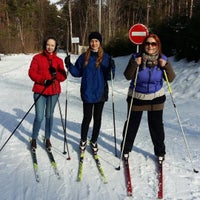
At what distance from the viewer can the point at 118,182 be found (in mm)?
4652

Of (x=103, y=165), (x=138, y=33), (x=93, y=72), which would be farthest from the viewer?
(x=138, y=33)

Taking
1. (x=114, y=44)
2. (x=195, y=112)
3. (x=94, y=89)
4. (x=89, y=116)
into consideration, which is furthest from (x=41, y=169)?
(x=114, y=44)

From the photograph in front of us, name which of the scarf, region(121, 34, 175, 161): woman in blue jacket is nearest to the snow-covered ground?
region(121, 34, 175, 161): woman in blue jacket

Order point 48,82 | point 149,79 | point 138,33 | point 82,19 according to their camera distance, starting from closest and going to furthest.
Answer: point 149,79 < point 48,82 < point 138,33 < point 82,19

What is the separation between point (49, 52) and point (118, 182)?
2.49 meters

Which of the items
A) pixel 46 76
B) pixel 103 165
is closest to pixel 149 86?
pixel 103 165

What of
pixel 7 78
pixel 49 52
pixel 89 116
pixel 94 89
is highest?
pixel 49 52

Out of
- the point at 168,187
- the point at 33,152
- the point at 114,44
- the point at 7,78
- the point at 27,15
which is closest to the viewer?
the point at 168,187

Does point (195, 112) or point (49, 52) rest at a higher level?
point (49, 52)

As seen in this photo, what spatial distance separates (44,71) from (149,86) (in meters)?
1.88

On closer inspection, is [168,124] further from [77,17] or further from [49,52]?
[77,17]

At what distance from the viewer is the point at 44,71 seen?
5.54 m

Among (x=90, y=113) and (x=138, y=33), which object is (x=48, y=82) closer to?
(x=90, y=113)

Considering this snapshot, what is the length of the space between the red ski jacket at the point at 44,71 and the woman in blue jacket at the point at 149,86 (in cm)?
139
